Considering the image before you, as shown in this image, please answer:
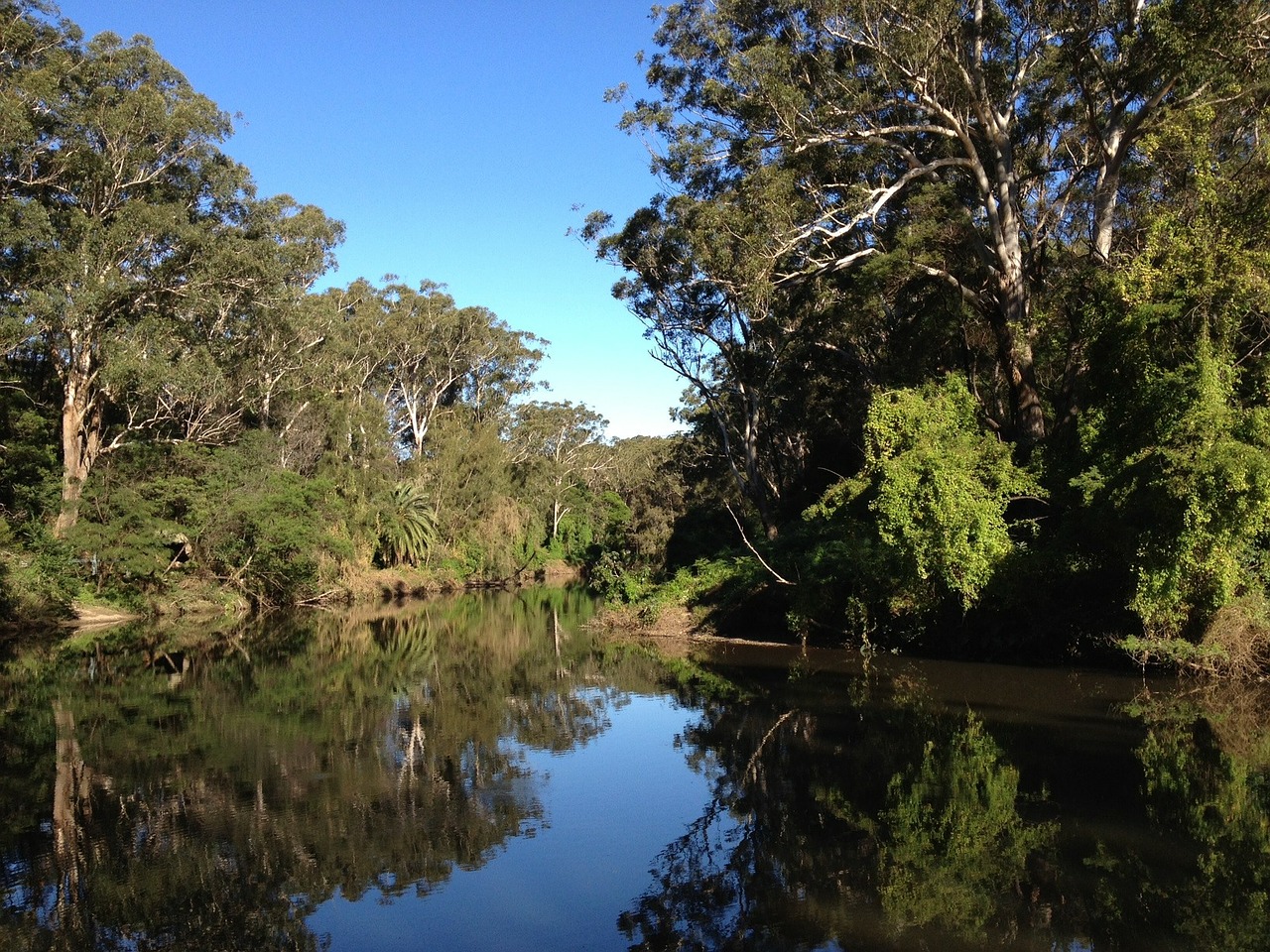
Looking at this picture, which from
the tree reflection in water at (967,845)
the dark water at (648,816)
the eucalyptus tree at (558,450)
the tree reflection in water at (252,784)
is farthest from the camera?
the eucalyptus tree at (558,450)

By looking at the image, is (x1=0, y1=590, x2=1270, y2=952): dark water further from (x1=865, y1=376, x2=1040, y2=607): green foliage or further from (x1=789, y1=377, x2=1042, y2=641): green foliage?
(x1=865, y1=376, x2=1040, y2=607): green foliage

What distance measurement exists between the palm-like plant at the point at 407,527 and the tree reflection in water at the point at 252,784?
19522 millimetres

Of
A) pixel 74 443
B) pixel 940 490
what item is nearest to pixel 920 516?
pixel 940 490

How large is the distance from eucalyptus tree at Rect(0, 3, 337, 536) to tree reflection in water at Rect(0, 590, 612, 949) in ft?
32.4

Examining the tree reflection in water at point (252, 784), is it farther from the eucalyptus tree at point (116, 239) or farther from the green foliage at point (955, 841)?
the eucalyptus tree at point (116, 239)

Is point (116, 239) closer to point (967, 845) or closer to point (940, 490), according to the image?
point (940, 490)

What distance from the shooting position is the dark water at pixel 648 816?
6184 millimetres

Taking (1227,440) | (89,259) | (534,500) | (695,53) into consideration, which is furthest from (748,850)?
(534,500)

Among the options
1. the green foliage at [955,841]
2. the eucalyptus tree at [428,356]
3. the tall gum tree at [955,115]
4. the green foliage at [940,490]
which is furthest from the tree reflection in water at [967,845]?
the eucalyptus tree at [428,356]

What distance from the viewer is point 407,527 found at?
40.3 metres

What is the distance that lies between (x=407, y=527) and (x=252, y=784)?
31215mm

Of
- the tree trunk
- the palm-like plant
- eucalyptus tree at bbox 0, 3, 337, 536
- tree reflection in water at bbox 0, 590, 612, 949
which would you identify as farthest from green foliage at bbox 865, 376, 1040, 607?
the palm-like plant

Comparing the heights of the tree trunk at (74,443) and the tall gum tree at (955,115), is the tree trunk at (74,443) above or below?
below

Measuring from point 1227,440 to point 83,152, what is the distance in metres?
26.4
